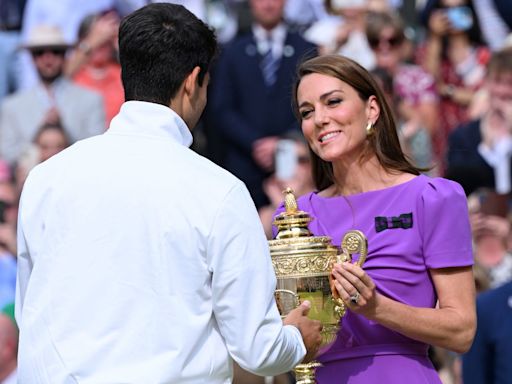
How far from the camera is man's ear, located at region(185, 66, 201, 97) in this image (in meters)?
3.26

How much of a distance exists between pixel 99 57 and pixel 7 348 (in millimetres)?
3102

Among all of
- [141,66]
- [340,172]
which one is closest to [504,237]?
[340,172]

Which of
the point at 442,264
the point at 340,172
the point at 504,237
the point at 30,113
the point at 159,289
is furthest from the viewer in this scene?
the point at 30,113

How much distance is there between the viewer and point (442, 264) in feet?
12.5

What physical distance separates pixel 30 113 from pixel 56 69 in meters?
0.43

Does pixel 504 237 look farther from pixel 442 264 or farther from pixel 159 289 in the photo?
pixel 159 289

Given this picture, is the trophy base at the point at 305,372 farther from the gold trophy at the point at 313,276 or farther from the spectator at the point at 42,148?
the spectator at the point at 42,148

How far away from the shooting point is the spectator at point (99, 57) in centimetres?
933

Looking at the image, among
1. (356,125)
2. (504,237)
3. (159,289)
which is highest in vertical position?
(356,125)

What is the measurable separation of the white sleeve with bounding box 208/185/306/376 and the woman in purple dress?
532 mm

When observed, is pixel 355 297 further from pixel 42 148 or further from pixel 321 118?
pixel 42 148

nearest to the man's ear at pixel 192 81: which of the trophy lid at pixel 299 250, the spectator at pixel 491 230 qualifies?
the trophy lid at pixel 299 250

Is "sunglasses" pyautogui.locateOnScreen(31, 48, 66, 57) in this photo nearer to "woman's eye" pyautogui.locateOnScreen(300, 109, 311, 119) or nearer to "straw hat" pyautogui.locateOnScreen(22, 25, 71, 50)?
"straw hat" pyautogui.locateOnScreen(22, 25, 71, 50)

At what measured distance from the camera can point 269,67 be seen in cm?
892
